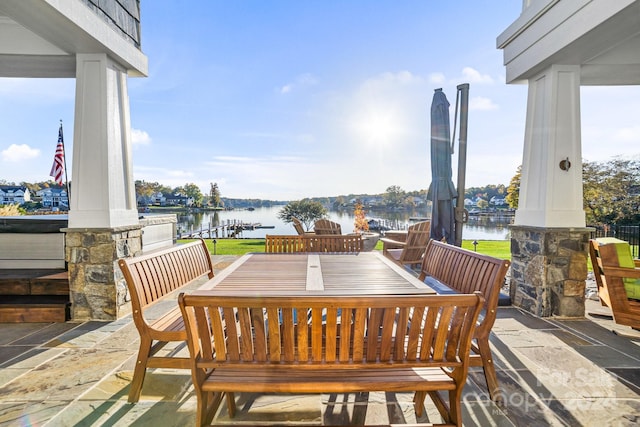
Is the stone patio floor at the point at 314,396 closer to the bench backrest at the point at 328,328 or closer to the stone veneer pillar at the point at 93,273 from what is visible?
the stone veneer pillar at the point at 93,273

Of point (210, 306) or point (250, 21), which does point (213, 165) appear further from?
point (210, 306)

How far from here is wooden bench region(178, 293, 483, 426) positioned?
1181 mm

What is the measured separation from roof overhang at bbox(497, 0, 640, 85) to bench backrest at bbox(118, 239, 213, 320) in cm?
403

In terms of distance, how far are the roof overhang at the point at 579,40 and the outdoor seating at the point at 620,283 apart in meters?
1.96

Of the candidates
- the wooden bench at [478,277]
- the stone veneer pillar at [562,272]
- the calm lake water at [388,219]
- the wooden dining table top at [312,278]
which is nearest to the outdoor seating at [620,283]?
the stone veneer pillar at [562,272]

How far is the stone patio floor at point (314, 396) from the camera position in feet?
5.49

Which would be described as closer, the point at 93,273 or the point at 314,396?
the point at 314,396

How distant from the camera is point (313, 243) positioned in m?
4.18

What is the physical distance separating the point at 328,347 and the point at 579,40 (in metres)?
3.59

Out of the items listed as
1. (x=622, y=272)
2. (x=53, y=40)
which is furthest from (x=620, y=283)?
(x=53, y=40)

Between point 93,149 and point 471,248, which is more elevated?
point 93,149

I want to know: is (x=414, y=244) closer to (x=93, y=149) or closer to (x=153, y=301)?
(x=153, y=301)

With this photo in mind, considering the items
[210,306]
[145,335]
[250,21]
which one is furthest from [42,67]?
[250,21]

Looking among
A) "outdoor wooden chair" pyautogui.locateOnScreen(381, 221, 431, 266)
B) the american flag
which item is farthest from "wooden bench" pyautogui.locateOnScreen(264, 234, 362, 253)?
the american flag
